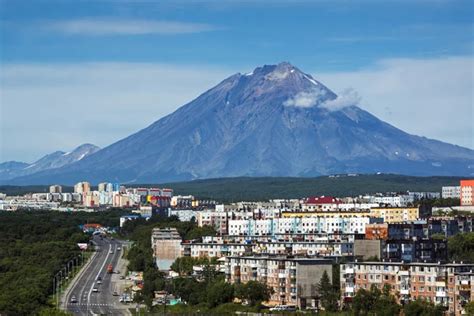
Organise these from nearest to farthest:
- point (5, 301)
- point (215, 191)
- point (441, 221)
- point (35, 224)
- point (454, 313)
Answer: point (454, 313) < point (5, 301) < point (441, 221) < point (35, 224) < point (215, 191)

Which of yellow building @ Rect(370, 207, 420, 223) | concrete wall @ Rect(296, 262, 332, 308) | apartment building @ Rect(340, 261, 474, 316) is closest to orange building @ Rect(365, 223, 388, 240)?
yellow building @ Rect(370, 207, 420, 223)

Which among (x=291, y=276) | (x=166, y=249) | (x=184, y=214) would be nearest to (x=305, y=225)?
(x=166, y=249)

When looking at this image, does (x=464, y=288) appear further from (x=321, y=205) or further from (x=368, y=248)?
(x=321, y=205)

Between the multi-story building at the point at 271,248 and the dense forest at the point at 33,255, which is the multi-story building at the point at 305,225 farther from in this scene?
the multi-story building at the point at 271,248

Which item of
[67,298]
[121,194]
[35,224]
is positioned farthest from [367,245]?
[121,194]

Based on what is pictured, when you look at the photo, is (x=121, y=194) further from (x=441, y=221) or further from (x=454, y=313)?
(x=454, y=313)

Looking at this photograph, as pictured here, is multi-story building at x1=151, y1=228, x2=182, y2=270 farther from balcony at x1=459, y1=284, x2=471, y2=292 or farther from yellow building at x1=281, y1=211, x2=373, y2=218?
balcony at x1=459, y1=284, x2=471, y2=292

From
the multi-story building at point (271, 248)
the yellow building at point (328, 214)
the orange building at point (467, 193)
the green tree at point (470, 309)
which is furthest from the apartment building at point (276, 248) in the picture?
the orange building at point (467, 193)
